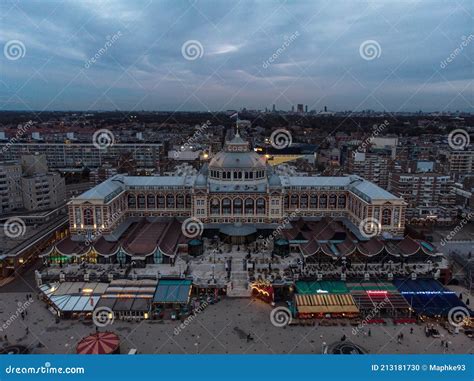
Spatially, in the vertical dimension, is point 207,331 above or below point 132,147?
below

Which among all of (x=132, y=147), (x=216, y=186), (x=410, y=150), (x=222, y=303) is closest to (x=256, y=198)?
(x=216, y=186)

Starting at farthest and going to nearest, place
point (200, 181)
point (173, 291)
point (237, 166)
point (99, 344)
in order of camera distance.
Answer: point (237, 166), point (200, 181), point (173, 291), point (99, 344)

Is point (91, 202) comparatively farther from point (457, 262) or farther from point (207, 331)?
point (457, 262)

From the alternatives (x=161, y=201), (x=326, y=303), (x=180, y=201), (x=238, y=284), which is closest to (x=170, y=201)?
(x=161, y=201)

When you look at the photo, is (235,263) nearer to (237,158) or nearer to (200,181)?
(200,181)

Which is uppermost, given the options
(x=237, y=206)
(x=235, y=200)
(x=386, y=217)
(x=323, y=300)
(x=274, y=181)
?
(x=274, y=181)

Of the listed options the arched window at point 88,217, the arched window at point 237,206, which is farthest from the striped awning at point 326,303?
the arched window at point 88,217

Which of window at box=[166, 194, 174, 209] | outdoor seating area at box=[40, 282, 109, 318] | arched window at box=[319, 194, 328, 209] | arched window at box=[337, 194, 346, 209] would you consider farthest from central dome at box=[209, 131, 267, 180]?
outdoor seating area at box=[40, 282, 109, 318]
